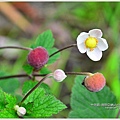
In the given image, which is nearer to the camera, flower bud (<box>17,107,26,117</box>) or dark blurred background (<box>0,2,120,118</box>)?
flower bud (<box>17,107,26,117</box>)

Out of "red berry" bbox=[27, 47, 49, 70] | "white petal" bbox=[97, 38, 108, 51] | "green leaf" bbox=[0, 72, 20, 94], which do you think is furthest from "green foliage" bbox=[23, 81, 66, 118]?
"green leaf" bbox=[0, 72, 20, 94]

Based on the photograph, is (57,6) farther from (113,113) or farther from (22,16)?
(113,113)

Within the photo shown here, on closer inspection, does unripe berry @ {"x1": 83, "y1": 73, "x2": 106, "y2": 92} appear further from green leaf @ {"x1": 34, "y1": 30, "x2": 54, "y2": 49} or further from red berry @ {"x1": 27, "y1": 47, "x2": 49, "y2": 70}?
green leaf @ {"x1": 34, "y1": 30, "x2": 54, "y2": 49}

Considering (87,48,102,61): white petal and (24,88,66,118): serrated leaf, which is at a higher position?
(87,48,102,61): white petal

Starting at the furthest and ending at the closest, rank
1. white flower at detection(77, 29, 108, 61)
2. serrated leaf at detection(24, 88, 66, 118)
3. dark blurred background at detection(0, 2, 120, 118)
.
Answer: dark blurred background at detection(0, 2, 120, 118), white flower at detection(77, 29, 108, 61), serrated leaf at detection(24, 88, 66, 118)

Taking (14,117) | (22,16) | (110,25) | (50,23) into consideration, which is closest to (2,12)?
(22,16)

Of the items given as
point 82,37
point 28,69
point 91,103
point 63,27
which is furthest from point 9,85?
point 63,27
